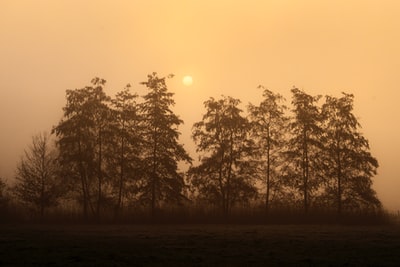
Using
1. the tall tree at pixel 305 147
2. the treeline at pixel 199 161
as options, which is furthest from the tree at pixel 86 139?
the tall tree at pixel 305 147

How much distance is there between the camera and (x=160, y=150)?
218ft

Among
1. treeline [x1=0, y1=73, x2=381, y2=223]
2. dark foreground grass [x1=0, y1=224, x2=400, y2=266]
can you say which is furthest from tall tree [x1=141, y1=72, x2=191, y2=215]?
dark foreground grass [x1=0, y1=224, x2=400, y2=266]

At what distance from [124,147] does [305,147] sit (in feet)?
72.5

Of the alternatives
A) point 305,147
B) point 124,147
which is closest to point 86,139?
point 124,147

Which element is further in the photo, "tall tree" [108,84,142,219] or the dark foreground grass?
"tall tree" [108,84,142,219]

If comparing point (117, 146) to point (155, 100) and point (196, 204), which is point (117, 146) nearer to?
point (155, 100)

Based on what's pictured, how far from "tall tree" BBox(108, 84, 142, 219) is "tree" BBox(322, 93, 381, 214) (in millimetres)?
23123

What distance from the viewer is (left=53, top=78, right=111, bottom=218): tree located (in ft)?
219

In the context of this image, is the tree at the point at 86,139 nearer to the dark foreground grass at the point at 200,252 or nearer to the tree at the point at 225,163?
the tree at the point at 225,163

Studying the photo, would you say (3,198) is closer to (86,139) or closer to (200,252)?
(86,139)

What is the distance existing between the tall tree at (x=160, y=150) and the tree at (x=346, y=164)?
17688mm

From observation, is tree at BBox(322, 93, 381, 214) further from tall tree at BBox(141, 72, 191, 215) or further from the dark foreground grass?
the dark foreground grass

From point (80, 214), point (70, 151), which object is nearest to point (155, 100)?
point (70, 151)

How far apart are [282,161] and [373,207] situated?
39.4 feet
